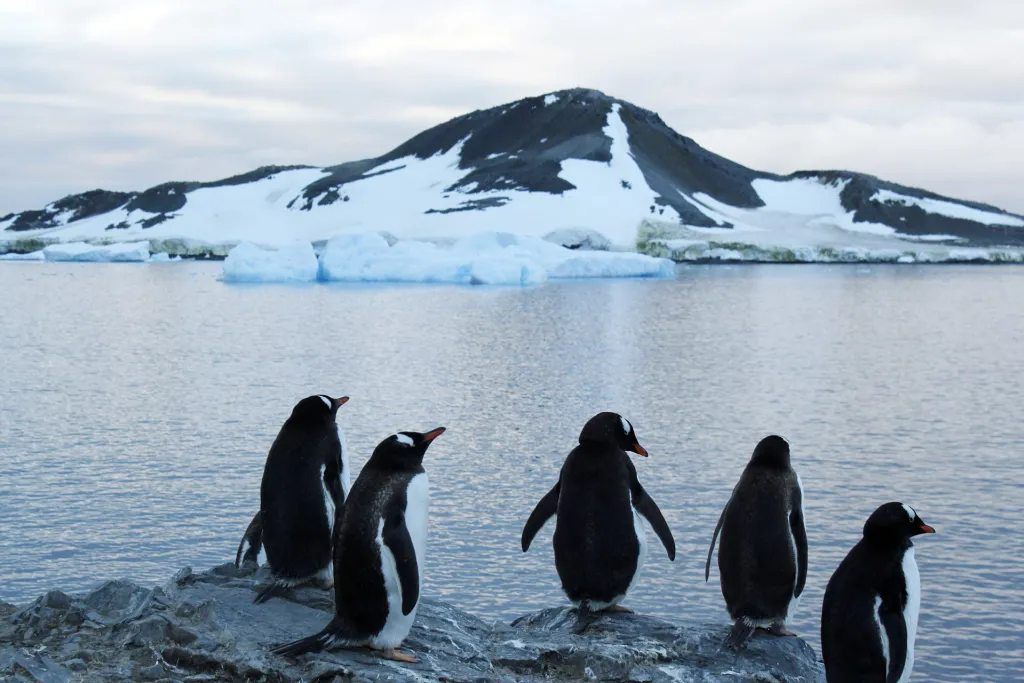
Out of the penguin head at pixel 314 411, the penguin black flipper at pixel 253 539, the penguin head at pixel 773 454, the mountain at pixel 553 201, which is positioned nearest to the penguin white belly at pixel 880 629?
the penguin head at pixel 773 454

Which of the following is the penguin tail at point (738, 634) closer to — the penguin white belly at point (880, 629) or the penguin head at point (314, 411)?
the penguin white belly at point (880, 629)

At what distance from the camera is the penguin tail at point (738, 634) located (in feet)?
18.0

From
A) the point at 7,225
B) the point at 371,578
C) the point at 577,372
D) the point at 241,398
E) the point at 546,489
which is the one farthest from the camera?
the point at 7,225

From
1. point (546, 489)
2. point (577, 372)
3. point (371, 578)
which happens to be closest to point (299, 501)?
point (371, 578)

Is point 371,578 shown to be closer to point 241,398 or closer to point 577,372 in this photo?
point 241,398

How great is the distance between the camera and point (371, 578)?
498 cm

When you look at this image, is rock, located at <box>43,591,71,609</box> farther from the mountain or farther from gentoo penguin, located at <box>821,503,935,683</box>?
the mountain

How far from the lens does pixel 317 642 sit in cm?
497

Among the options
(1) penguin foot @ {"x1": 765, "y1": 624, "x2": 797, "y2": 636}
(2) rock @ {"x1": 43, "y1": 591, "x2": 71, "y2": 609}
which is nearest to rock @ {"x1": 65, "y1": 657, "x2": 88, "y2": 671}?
(2) rock @ {"x1": 43, "y1": 591, "x2": 71, "y2": 609}

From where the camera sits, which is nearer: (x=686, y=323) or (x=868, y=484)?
(x=868, y=484)

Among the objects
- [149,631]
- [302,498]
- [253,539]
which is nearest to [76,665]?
[149,631]

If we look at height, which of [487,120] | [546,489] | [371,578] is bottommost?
[546,489]

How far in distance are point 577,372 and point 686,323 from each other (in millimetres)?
12479

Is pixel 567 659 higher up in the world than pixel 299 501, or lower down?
lower down
